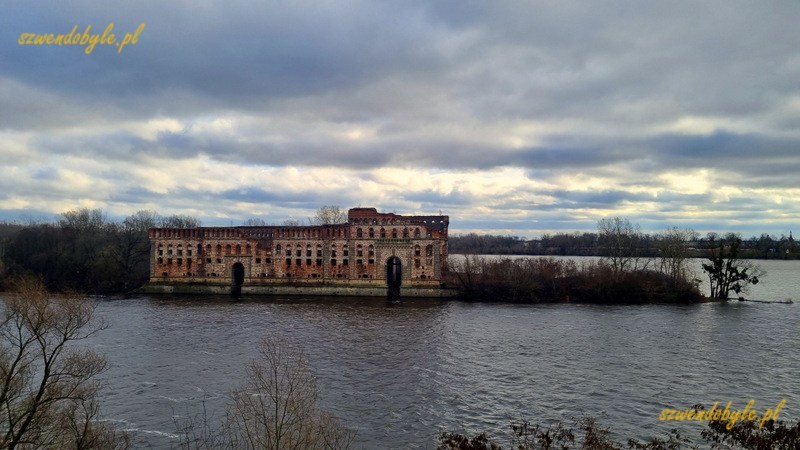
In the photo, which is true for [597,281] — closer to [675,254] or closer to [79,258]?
[675,254]

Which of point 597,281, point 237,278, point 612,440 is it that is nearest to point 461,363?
point 612,440

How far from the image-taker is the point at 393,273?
76.9 metres

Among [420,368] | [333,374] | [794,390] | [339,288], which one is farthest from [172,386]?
[339,288]

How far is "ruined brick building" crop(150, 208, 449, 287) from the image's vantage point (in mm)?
69562

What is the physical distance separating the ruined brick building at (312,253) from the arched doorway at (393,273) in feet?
0.50

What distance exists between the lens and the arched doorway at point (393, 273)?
72.4m

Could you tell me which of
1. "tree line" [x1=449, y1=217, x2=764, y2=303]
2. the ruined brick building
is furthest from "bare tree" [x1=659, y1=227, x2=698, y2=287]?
the ruined brick building

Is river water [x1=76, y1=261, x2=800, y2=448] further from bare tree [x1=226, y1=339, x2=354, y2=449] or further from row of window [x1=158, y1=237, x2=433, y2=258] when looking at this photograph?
row of window [x1=158, y1=237, x2=433, y2=258]

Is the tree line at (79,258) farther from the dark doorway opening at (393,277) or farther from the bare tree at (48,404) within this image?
the bare tree at (48,404)

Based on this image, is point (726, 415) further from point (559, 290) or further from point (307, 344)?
point (559, 290)

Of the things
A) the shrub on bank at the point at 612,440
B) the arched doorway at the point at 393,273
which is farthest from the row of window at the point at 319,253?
the shrub on bank at the point at 612,440

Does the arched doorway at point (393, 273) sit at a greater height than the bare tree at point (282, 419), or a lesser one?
greater

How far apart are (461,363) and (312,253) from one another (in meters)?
42.6

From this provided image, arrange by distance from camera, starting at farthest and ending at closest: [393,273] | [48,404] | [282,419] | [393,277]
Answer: [393,273] → [393,277] → [48,404] → [282,419]
